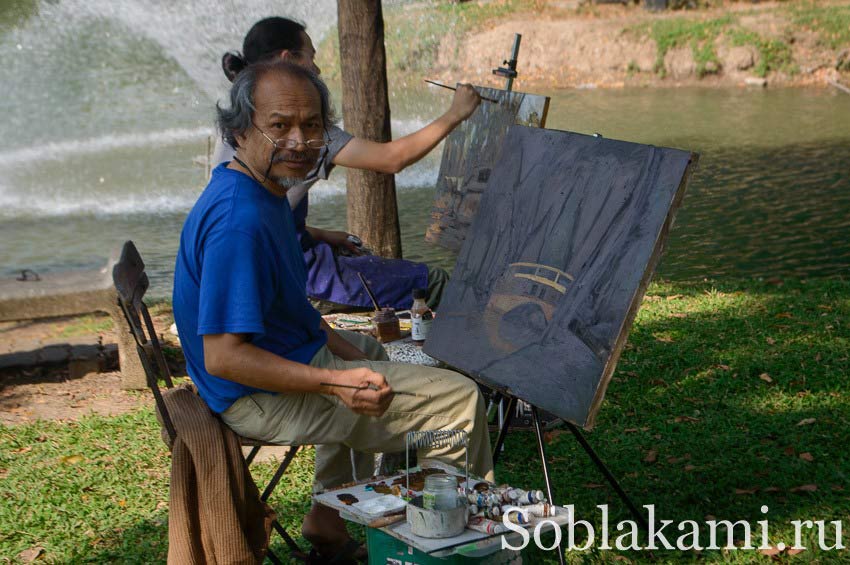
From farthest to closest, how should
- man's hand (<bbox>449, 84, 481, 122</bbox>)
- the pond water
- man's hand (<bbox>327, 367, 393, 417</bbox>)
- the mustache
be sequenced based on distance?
the pond water
man's hand (<bbox>449, 84, 481, 122</bbox>)
the mustache
man's hand (<bbox>327, 367, 393, 417</bbox>)

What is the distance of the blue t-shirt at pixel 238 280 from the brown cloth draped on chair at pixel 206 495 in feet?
0.39

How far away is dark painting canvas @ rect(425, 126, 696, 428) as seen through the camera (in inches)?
123

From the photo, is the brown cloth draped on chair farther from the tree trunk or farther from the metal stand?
the tree trunk

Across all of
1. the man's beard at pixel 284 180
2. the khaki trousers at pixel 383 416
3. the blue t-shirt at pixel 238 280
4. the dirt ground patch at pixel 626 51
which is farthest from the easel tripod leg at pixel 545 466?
the dirt ground patch at pixel 626 51

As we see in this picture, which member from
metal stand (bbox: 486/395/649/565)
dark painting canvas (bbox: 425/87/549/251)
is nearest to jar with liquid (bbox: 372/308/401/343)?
dark painting canvas (bbox: 425/87/549/251)

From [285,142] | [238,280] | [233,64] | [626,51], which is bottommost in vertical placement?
[238,280]

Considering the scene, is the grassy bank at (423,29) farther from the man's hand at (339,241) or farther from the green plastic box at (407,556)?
the green plastic box at (407,556)

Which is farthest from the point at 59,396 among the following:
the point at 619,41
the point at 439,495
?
the point at 619,41

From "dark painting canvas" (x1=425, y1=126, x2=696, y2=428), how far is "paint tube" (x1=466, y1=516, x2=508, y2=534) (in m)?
0.61

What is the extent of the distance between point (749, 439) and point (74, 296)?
3.45 meters

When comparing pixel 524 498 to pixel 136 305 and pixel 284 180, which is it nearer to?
pixel 284 180

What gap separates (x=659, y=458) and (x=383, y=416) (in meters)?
1.70

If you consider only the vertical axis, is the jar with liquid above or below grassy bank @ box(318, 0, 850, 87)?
below

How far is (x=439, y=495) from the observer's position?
8.58 feet
